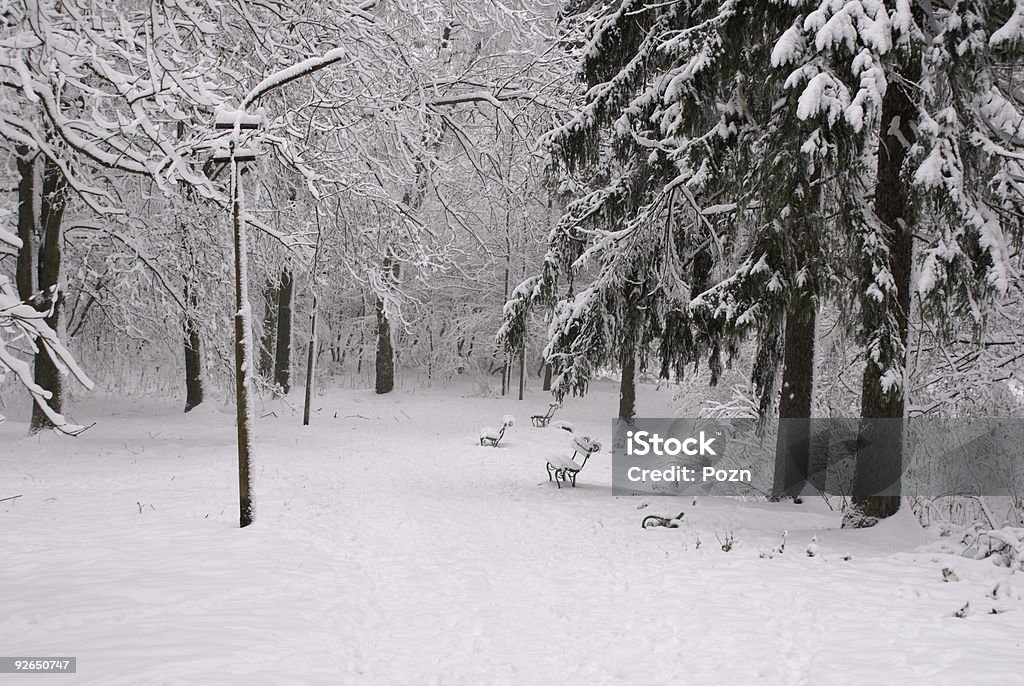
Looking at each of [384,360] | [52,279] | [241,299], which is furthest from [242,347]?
[384,360]

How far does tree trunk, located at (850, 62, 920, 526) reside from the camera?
7.41 metres

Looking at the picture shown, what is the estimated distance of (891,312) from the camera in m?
7.31

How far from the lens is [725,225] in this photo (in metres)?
9.05

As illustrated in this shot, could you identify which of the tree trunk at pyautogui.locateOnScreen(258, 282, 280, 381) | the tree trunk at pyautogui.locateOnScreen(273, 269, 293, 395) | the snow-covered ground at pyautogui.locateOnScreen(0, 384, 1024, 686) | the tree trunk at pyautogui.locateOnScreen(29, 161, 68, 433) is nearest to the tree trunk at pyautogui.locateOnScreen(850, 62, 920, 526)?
the snow-covered ground at pyautogui.locateOnScreen(0, 384, 1024, 686)

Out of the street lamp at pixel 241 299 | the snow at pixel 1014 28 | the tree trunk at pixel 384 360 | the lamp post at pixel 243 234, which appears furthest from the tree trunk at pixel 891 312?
the tree trunk at pixel 384 360

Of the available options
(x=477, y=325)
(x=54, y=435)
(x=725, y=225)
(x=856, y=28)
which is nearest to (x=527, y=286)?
(x=725, y=225)

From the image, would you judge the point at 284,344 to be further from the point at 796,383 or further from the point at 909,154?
the point at 909,154

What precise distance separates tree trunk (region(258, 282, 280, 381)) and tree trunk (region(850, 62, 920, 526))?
1630 cm

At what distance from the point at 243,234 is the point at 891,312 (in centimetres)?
711

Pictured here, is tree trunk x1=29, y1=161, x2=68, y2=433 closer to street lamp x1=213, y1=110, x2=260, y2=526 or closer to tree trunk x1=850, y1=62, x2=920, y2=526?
street lamp x1=213, y1=110, x2=260, y2=526

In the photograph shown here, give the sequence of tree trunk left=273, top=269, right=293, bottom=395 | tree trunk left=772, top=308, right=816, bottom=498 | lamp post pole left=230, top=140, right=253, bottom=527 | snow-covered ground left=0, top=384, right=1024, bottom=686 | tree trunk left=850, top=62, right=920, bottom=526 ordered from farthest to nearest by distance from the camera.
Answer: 1. tree trunk left=273, top=269, right=293, bottom=395
2. tree trunk left=772, top=308, right=816, bottom=498
3. tree trunk left=850, top=62, right=920, bottom=526
4. lamp post pole left=230, top=140, right=253, bottom=527
5. snow-covered ground left=0, top=384, right=1024, bottom=686

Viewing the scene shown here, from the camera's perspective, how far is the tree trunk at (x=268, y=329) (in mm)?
20844

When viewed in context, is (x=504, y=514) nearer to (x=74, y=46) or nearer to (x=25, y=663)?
(x=25, y=663)

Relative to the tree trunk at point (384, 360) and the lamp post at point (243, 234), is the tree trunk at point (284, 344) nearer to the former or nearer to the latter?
the tree trunk at point (384, 360)
